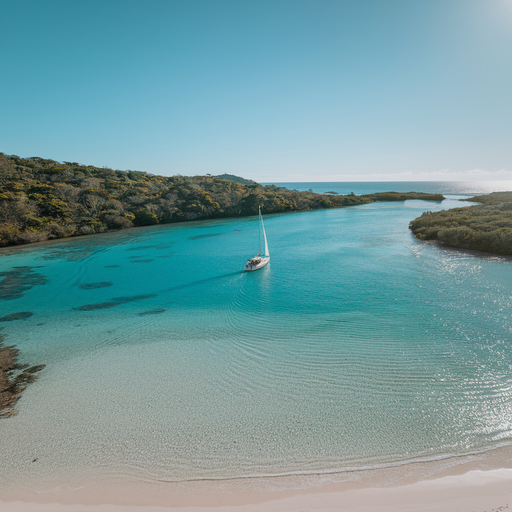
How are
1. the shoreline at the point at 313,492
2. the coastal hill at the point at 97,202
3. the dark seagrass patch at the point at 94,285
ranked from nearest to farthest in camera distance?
the shoreline at the point at 313,492 → the dark seagrass patch at the point at 94,285 → the coastal hill at the point at 97,202

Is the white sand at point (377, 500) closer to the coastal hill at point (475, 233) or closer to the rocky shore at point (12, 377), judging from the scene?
the rocky shore at point (12, 377)

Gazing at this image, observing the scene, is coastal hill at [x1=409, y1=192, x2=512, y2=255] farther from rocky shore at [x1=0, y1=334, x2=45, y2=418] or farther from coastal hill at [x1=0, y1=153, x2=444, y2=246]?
coastal hill at [x1=0, y1=153, x2=444, y2=246]

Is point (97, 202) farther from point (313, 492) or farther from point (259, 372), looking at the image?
point (313, 492)

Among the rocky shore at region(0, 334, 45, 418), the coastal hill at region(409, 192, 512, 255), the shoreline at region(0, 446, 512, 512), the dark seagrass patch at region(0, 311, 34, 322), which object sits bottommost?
the shoreline at region(0, 446, 512, 512)

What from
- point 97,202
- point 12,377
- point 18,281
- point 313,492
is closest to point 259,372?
point 313,492

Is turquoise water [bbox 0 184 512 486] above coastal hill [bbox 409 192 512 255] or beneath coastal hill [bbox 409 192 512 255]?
beneath

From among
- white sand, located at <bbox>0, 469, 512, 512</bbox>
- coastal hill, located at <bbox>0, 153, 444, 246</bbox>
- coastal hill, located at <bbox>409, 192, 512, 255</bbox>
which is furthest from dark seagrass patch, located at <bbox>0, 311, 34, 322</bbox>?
coastal hill, located at <bbox>409, 192, 512, 255</bbox>

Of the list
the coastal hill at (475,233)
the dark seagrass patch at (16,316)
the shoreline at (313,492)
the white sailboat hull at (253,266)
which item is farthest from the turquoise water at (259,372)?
the coastal hill at (475,233)

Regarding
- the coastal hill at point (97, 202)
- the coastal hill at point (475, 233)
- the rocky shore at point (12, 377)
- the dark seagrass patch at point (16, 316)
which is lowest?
the rocky shore at point (12, 377)
